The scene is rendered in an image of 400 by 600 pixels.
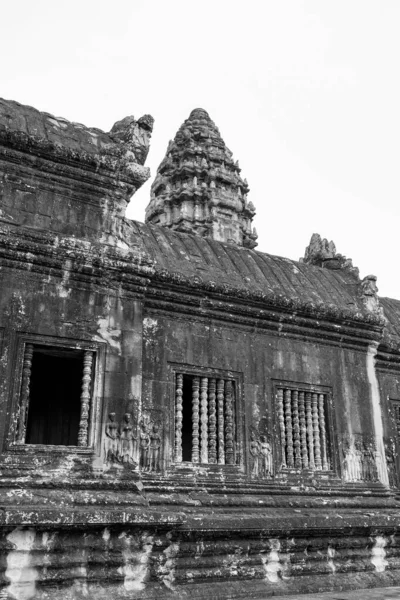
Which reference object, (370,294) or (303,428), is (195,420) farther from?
(370,294)

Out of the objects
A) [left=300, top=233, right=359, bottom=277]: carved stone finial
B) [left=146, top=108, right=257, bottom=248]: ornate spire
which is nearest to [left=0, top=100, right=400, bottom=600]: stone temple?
[left=300, top=233, right=359, bottom=277]: carved stone finial

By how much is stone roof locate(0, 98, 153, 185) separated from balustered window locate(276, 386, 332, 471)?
370 centimetres

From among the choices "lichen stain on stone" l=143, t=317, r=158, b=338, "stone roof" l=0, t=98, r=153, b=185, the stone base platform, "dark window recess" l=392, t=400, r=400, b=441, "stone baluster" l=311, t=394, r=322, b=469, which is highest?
"stone roof" l=0, t=98, r=153, b=185

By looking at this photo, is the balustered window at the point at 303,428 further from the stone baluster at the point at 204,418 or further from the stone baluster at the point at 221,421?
the stone baluster at the point at 204,418

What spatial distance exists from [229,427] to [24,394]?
2.89 m

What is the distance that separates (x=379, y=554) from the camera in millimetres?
8680

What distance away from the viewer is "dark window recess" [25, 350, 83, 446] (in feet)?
26.5

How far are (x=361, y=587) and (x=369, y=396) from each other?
9.46ft

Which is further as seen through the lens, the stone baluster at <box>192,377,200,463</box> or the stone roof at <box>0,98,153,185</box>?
the stone baluster at <box>192,377,200,463</box>

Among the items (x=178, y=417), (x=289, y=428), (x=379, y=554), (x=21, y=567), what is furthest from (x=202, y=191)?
(x=21, y=567)

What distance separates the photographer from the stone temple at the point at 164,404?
21.1 feet

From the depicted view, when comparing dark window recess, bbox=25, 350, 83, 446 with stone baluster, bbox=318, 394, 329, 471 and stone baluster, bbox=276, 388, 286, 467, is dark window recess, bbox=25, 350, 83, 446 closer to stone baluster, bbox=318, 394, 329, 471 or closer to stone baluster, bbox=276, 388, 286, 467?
stone baluster, bbox=276, 388, 286, 467

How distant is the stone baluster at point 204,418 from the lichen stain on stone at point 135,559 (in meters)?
1.64

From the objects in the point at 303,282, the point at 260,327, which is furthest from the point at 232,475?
the point at 303,282
